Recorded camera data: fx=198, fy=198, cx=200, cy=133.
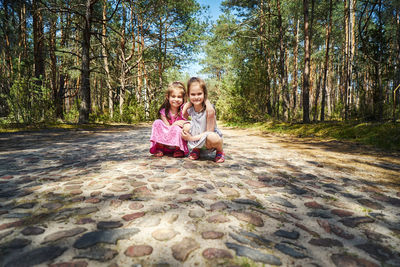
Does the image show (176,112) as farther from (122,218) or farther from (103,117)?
(103,117)

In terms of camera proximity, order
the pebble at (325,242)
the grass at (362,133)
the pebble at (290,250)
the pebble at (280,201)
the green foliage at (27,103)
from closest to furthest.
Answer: the pebble at (290,250) → the pebble at (325,242) → the pebble at (280,201) → the grass at (362,133) → the green foliage at (27,103)

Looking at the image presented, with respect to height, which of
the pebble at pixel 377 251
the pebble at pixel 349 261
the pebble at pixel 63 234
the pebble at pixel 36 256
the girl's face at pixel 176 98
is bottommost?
the pebble at pixel 377 251

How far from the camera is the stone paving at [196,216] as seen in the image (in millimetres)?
968

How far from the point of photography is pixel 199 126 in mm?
3107

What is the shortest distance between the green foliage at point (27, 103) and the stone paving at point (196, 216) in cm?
502

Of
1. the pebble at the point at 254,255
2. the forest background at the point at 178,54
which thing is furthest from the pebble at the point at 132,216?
the forest background at the point at 178,54

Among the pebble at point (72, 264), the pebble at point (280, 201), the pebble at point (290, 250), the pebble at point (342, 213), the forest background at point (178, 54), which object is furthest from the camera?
the forest background at point (178, 54)

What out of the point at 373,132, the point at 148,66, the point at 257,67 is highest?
the point at 148,66

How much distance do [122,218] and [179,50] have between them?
718 inches

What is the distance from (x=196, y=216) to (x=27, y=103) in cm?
766

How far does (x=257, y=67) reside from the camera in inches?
445

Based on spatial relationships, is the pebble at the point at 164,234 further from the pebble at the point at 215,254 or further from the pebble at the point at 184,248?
the pebble at the point at 215,254

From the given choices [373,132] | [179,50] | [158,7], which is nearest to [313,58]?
[179,50]

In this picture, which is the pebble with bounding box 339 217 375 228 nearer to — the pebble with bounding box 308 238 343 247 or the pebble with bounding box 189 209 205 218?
the pebble with bounding box 308 238 343 247
